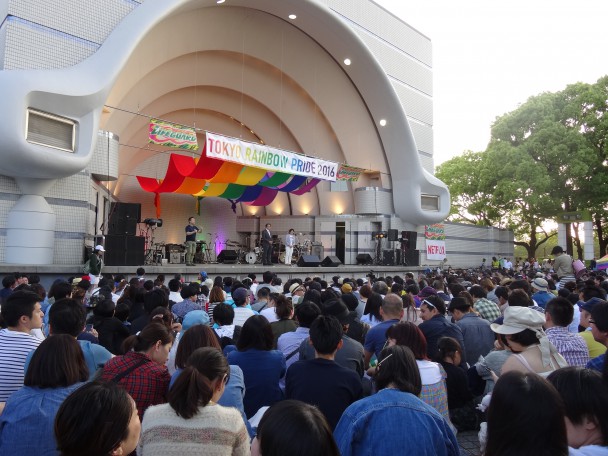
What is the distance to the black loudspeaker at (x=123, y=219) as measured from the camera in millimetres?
13008

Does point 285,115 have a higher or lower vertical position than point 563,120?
lower

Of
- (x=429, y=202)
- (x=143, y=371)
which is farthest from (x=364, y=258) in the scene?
(x=143, y=371)

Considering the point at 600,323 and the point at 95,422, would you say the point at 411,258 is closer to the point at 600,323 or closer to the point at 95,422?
the point at 600,323

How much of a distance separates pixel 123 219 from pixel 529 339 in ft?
38.9

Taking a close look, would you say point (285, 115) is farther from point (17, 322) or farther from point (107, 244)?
point (17, 322)

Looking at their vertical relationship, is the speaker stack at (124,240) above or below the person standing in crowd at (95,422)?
above

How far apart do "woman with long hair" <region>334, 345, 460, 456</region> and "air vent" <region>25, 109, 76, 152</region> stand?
1042cm

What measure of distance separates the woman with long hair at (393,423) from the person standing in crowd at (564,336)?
2.00 metres

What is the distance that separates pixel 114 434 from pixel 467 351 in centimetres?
409

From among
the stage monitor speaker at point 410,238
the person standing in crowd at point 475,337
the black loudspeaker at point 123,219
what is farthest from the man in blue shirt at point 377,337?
the stage monitor speaker at point 410,238

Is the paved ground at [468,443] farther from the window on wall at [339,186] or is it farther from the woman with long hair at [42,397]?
the window on wall at [339,186]

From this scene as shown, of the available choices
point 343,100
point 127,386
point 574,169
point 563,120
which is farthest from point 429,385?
point 563,120

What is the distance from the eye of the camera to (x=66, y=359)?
2.41 metres

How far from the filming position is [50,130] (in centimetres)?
1076
